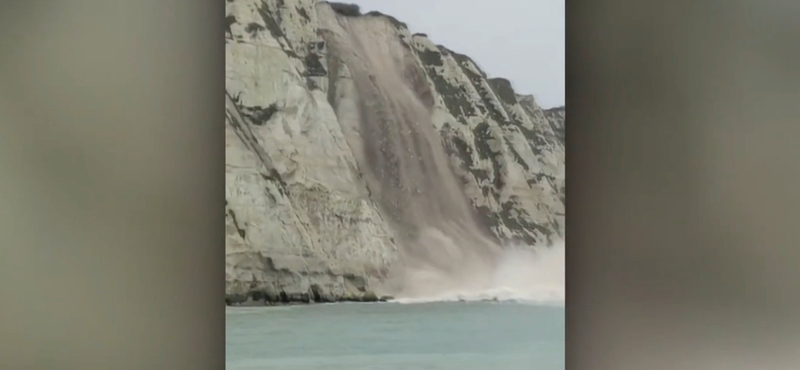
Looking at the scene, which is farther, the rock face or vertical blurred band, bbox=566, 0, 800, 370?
vertical blurred band, bbox=566, 0, 800, 370

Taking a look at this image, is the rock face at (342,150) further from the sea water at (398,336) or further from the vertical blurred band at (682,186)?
the vertical blurred band at (682,186)

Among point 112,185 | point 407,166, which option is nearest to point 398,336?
point 407,166

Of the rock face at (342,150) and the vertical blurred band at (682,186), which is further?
the vertical blurred band at (682,186)

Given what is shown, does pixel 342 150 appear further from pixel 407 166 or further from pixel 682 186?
pixel 682 186

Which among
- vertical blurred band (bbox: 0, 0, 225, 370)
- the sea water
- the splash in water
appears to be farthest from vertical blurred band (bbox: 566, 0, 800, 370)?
vertical blurred band (bbox: 0, 0, 225, 370)

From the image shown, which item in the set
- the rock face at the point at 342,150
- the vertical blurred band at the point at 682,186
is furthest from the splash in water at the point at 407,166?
the vertical blurred band at the point at 682,186

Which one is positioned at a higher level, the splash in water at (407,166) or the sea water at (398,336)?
the splash in water at (407,166)

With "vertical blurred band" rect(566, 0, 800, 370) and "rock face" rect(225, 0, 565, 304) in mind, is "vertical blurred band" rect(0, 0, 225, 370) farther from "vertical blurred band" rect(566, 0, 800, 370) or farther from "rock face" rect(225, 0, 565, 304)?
"vertical blurred band" rect(566, 0, 800, 370)
